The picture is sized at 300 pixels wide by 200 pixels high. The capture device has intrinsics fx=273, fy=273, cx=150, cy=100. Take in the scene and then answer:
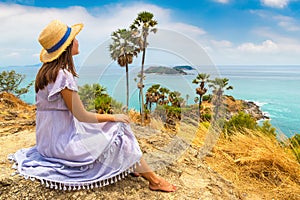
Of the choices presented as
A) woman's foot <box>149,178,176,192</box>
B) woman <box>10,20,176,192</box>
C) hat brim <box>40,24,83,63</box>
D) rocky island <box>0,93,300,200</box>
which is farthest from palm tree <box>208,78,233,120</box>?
hat brim <box>40,24,83,63</box>

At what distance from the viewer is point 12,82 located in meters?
10.6

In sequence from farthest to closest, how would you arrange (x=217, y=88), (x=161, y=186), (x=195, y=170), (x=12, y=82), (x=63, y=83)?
(x=12, y=82) < (x=217, y=88) < (x=195, y=170) < (x=161, y=186) < (x=63, y=83)

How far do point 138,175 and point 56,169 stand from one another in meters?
0.65

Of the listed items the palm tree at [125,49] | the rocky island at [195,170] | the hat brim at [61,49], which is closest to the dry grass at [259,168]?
the rocky island at [195,170]

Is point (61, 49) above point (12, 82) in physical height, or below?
above

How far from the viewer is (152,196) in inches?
78.3

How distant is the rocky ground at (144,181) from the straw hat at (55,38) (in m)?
0.87

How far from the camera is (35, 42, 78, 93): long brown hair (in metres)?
1.75

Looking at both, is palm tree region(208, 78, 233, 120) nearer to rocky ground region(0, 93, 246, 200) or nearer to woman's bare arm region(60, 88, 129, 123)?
rocky ground region(0, 93, 246, 200)

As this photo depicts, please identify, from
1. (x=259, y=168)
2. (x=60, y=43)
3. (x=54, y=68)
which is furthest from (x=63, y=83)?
(x=259, y=168)

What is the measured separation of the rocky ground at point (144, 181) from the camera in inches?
71.9

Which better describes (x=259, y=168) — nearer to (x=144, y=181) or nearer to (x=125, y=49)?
(x=144, y=181)

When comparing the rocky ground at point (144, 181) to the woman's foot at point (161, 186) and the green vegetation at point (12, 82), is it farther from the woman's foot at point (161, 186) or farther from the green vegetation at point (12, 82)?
the green vegetation at point (12, 82)

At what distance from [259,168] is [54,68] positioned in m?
2.40
